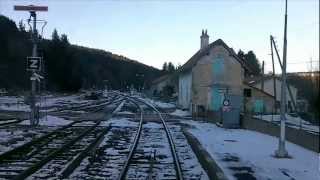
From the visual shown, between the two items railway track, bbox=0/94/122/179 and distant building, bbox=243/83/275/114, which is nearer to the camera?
railway track, bbox=0/94/122/179

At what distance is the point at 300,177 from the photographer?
49.5 ft

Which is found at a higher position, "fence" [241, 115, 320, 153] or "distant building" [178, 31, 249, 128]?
"distant building" [178, 31, 249, 128]

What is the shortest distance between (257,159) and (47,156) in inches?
247

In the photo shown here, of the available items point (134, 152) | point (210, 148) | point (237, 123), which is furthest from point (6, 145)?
point (237, 123)

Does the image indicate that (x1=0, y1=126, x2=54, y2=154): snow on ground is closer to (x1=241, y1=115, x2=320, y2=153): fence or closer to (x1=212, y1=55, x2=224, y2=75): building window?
(x1=241, y1=115, x2=320, y2=153): fence

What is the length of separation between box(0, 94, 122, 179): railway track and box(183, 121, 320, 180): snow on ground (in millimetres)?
4199

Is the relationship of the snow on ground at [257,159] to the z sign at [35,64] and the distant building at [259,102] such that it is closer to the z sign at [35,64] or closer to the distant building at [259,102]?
the z sign at [35,64]

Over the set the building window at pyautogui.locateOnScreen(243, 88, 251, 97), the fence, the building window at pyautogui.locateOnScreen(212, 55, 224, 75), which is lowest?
the fence

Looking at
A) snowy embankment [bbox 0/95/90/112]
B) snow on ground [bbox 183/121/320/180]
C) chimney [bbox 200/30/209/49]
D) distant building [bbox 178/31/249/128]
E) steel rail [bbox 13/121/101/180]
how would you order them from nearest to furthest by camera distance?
steel rail [bbox 13/121/101/180] → snow on ground [bbox 183/121/320/180] → snowy embankment [bbox 0/95/90/112] → distant building [bbox 178/31/249/128] → chimney [bbox 200/30/209/49]

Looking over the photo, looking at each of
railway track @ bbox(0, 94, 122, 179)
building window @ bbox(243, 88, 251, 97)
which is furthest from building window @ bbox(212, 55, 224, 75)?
railway track @ bbox(0, 94, 122, 179)

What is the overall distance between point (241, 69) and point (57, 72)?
77.8 metres

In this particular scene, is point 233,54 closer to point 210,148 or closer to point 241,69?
point 241,69

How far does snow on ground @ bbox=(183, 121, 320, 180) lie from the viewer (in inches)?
615

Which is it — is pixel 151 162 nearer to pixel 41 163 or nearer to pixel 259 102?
pixel 41 163
